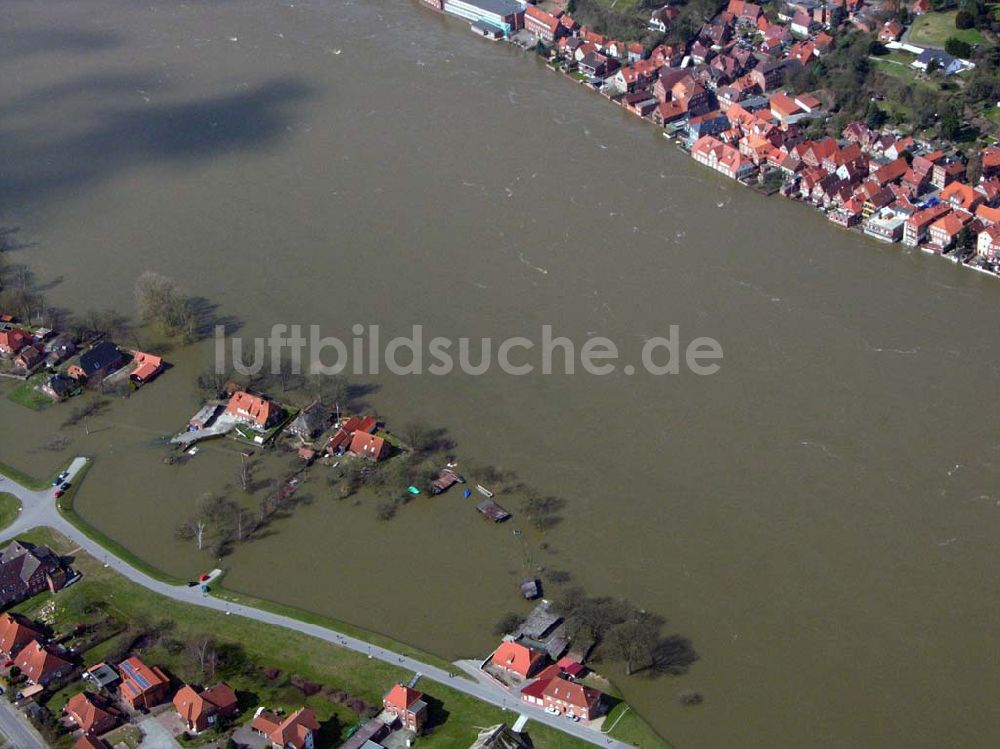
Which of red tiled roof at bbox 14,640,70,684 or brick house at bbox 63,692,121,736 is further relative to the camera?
red tiled roof at bbox 14,640,70,684

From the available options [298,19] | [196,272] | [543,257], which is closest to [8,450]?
[196,272]

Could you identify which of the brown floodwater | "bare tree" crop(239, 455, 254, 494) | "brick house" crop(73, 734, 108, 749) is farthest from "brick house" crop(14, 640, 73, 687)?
"bare tree" crop(239, 455, 254, 494)

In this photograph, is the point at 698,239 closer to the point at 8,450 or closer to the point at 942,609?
the point at 942,609

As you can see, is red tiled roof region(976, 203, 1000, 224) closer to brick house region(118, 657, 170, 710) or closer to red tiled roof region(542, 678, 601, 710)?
red tiled roof region(542, 678, 601, 710)

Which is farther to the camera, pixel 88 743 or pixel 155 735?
pixel 155 735

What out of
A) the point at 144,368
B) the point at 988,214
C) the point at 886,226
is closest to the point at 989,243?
the point at 988,214

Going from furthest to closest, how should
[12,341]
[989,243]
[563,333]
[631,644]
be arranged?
[989,243], [563,333], [12,341], [631,644]

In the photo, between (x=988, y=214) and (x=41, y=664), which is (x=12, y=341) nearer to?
(x=41, y=664)
